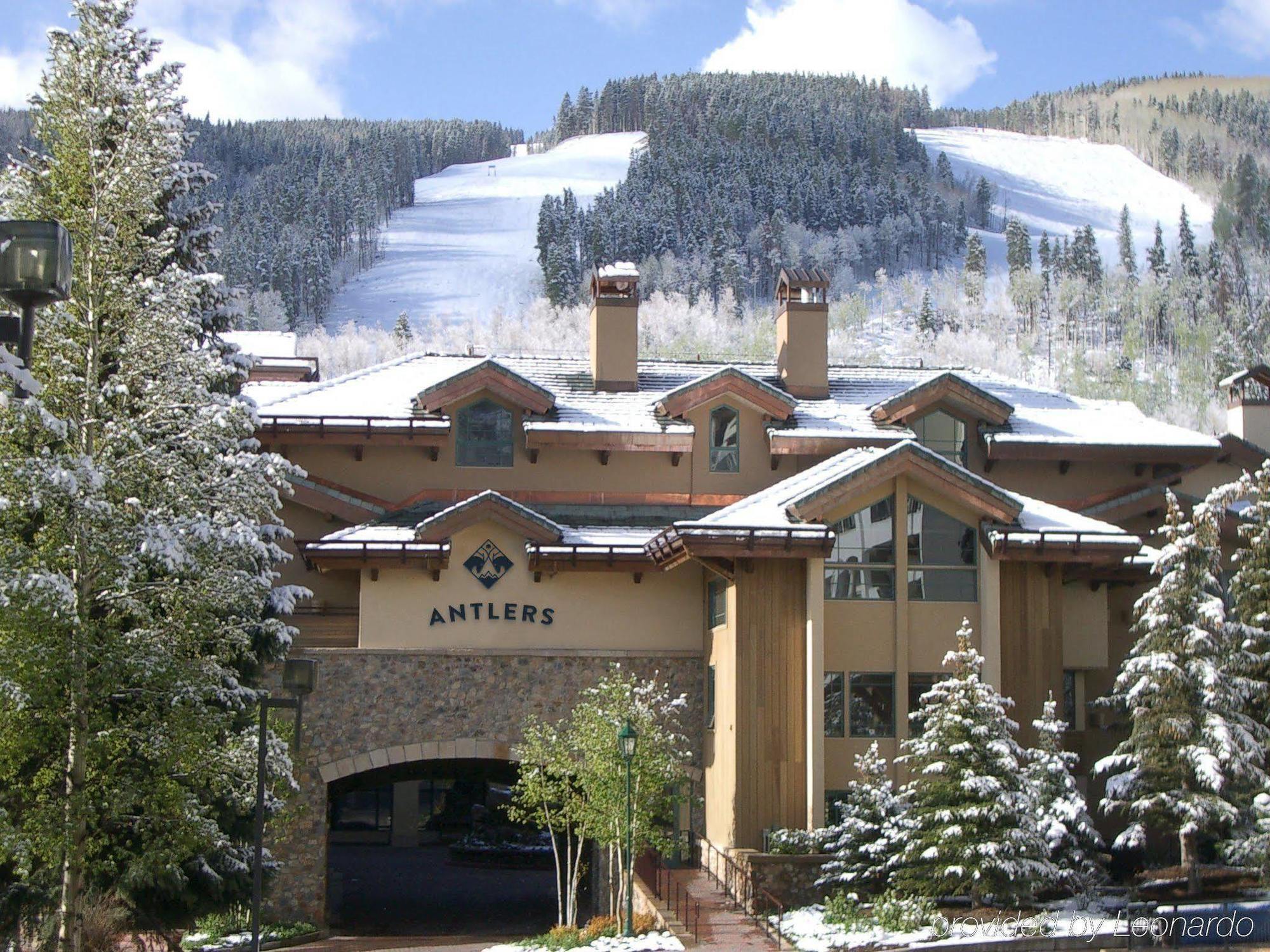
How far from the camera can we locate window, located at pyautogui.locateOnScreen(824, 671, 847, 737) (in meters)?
24.8

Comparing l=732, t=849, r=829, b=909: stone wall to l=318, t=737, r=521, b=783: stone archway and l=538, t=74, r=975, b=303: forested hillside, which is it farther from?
l=538, t=74, r=975, b=303: forested hillside

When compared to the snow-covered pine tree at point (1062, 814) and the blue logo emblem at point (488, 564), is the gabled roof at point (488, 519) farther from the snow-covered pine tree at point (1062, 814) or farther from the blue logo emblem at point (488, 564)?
the snow-covered pine tree at point (1062, 814)

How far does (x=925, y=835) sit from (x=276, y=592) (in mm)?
10722

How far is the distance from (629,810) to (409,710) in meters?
6.02

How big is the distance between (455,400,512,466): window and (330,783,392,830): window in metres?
17.6

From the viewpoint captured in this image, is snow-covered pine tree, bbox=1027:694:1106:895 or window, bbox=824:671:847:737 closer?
snow-covered pine tree, bbox=1027:694:1106:895

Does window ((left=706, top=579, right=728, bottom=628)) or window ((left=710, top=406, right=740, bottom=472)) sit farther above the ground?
window ((left=710, top=406, right=740, bottom=472))

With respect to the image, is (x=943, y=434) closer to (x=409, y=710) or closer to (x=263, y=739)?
(x=409, y=710)

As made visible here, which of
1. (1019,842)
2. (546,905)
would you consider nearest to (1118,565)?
(1019,842)

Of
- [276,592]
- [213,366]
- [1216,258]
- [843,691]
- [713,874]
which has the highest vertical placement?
[1216,258]

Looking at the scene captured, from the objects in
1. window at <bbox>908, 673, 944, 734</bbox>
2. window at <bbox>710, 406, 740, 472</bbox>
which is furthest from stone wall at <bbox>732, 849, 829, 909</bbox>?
window at <bbox>710, 406, 740, 472</bbox>

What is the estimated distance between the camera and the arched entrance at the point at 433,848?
26.8 meters

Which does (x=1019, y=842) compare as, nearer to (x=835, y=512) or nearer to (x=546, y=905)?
(x=835, y=512)

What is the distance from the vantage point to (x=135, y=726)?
57.0 ft
